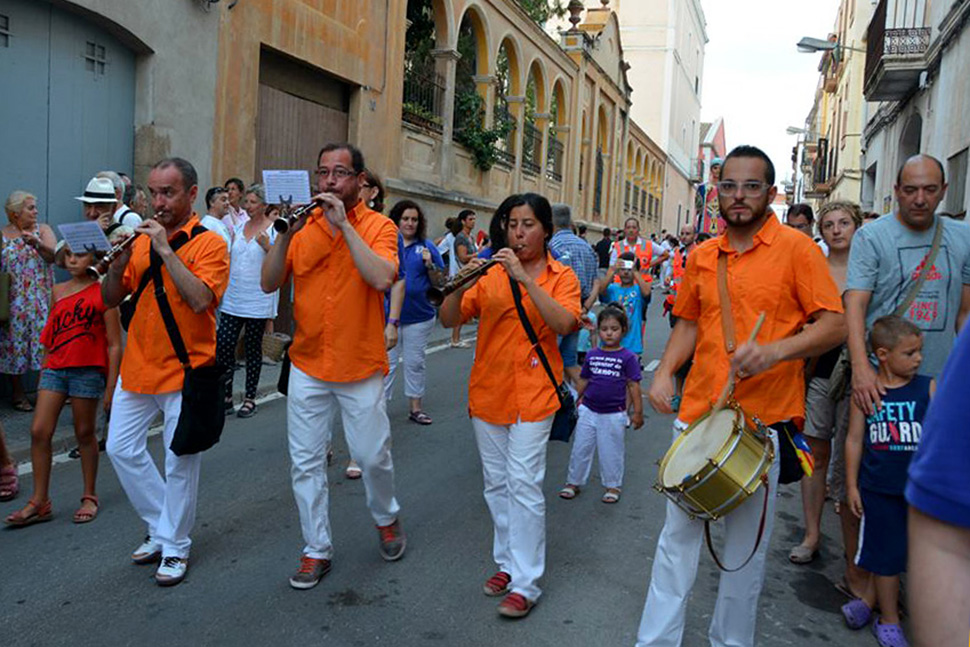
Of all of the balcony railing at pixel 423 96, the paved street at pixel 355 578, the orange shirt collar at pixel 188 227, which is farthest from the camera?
the balcony railing at pixel 423 96

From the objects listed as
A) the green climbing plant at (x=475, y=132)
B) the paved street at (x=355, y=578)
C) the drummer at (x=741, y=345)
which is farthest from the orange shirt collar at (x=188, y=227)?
the green climbing plant at (x=475, y=132)

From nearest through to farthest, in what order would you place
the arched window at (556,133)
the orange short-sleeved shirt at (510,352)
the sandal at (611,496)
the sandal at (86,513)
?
the orange short-sleeved shirt at (510,352) < the sandal at (86,513) < the sandal at (611,496) < the arched window at (556,133)

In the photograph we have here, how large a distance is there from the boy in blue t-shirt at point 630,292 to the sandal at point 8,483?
555 centimetres

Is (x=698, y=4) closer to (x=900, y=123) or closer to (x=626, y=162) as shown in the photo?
(x=626, y=162)

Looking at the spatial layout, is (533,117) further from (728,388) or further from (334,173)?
(728,388)

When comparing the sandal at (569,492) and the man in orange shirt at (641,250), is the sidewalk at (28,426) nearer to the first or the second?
the sandal at (569,492)

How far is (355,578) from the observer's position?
4.41 m

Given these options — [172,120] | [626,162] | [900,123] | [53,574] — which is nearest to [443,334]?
[172,120]

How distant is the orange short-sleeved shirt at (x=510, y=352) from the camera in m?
4.11

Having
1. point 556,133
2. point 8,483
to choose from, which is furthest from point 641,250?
point 556,133

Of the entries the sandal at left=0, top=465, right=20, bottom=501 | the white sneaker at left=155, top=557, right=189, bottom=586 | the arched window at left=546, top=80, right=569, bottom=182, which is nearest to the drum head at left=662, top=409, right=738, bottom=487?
the white sneaker at left=155, top=557, right=189, bottom=586

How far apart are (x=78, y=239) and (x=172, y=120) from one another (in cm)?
606

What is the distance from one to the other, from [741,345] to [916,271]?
1476 mm

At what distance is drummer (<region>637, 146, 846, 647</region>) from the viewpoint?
3346 mm
